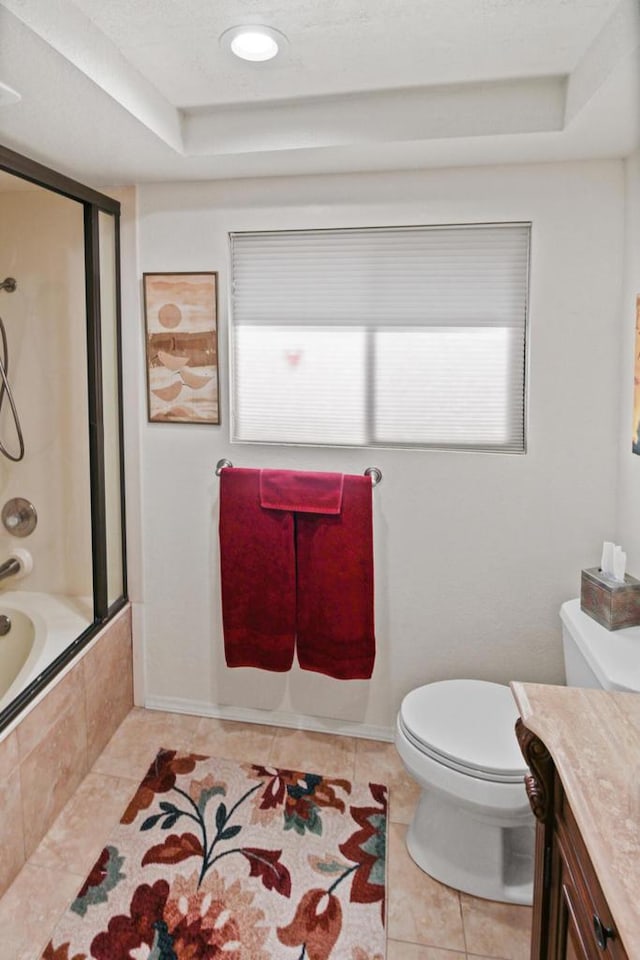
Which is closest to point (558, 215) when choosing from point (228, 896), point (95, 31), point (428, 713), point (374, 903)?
point (95, 31)

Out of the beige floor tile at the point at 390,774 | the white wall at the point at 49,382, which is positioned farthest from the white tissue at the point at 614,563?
the white wall at the point at 49,382

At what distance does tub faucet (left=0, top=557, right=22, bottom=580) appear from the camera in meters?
2.49

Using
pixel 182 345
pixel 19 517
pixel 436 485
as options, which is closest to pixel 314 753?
pixel 436 485

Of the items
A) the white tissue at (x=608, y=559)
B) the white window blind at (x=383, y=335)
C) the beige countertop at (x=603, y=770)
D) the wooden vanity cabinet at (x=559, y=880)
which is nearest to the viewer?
the beige countertop at (x=603, y=770)

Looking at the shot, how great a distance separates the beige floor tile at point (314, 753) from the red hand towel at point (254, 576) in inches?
12.6

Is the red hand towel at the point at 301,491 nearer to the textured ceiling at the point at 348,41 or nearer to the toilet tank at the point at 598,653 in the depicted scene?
the toilet tank at the point at 598,653

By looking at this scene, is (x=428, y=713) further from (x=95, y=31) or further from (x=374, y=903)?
(x=95, y=31)

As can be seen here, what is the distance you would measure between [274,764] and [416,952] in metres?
0.86

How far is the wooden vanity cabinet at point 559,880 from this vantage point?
3.03 ft

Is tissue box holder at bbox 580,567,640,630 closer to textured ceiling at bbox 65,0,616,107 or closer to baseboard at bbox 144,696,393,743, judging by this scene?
baseboard at bbox 144,696,393,743

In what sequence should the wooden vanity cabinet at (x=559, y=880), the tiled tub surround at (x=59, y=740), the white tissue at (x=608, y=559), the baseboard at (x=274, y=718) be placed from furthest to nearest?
1. the baseboard at (x=274, y=718)
2. the white tissue at (x=608, y=559)
3. the tiled tub surround at (x=59, y=740)
4. the wooden vanity cabinet at (x=559, y=880)

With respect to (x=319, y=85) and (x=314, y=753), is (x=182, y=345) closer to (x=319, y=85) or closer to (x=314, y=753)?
(x=319, y=85)

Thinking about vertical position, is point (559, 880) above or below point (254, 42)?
below

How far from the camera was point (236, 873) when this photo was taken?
1828 mm
